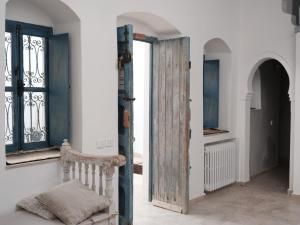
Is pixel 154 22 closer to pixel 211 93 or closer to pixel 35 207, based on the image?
pixel 211 93

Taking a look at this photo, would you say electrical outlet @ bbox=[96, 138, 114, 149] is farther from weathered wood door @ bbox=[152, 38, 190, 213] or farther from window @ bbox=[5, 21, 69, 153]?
weathered wood door @ bbox=[152, 38, 190, 213]

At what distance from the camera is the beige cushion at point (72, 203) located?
9.81 ft

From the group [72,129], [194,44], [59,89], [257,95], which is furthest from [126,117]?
[257,95]

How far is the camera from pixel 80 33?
379cm

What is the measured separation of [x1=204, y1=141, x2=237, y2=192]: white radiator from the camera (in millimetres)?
5758

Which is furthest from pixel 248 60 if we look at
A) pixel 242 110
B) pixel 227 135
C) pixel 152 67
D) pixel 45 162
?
pixel 45 162

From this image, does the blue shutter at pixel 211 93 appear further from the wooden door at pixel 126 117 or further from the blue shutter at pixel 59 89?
the blue shutter at pixel 59 89

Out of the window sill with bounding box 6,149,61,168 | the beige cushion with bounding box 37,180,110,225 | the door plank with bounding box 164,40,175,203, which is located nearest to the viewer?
the beige cushion with bounding box 37,180,110,225

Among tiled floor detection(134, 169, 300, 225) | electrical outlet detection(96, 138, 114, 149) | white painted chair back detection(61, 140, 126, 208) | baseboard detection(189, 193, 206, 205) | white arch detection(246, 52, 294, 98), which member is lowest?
tiled floor detection(134, 169, 300, 225)

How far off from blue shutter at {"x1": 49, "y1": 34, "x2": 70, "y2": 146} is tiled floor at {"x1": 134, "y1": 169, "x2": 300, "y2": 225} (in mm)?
1545

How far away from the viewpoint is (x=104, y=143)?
407 centimetres

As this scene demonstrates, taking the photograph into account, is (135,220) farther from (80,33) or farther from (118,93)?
(80,33)

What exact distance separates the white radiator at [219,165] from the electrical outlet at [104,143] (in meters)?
2.03

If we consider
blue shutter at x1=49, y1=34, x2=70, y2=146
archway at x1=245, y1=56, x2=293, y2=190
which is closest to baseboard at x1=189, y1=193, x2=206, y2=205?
→ archway at x1=245, y1=56, x2=293, y2=190
